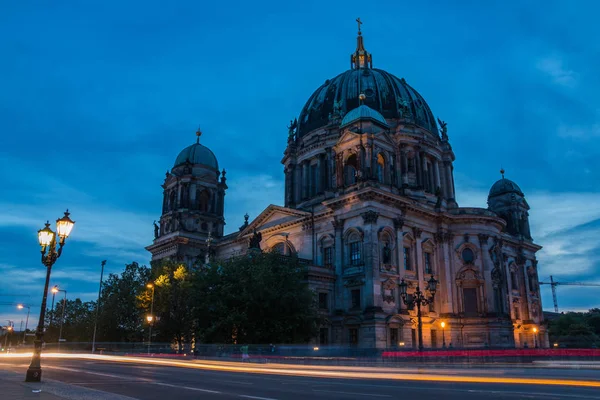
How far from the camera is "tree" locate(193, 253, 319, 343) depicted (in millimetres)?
38125

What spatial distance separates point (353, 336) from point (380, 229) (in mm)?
10584

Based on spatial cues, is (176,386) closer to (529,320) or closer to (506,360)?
(506,360)

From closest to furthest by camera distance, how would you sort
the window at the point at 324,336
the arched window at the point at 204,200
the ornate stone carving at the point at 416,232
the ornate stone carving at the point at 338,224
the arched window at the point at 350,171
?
the window at the point at 324,336 → the ornate stone carving at the point at 338,224 → the ornate stone carving at the point at 416,232 → the arched window at the point at 350,171 → the arched window at the point at 204,200

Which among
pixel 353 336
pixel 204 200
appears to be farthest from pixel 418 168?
pixel 204 200

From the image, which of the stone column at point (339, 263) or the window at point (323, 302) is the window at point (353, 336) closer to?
the stone column at point (339, 263)

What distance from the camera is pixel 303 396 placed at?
13133mm

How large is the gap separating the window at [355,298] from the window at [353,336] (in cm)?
226

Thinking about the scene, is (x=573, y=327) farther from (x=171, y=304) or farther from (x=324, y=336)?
(x=171, y=304)

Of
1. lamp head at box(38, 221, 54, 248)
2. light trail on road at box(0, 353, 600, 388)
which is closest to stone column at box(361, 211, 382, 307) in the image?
light trail on road at box(0, 353, 600, 388)

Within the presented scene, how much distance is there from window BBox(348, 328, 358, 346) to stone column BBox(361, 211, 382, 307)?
3121 mm

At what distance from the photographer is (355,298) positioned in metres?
47.3

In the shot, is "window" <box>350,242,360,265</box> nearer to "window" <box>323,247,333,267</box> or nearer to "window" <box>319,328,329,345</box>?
"window" <box>323,247,333,267</box>

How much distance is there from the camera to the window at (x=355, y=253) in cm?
4801

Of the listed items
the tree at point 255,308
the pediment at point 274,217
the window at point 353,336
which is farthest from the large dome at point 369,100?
the tree at point 255,308
